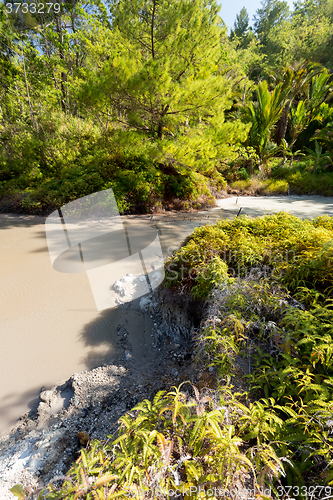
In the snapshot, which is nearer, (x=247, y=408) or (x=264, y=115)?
(x=247, y=408)

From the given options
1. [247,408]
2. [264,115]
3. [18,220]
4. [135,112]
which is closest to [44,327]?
[247,408]

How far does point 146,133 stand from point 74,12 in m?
10.7

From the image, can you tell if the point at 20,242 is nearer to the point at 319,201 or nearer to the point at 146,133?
the point at 146,133

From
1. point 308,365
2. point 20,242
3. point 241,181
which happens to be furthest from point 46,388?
point 241,181

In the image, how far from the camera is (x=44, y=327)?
131 inches

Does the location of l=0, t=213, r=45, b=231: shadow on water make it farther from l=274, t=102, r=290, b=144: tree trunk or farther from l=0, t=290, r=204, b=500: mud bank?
l=274, t=102, r=290, b=144: tree trunk

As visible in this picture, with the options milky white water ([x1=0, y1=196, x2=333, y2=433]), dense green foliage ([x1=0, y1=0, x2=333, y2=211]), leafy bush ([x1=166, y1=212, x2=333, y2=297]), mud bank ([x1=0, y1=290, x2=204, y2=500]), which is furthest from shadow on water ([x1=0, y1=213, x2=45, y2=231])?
leafy bush ([x1=166, y1=212, x2=333, y2=297])

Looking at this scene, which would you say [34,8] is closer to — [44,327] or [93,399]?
[44,327]

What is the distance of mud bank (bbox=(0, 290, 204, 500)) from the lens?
171cm

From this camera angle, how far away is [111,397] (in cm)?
222

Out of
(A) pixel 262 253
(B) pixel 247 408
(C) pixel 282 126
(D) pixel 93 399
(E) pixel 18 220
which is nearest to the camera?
(B) pixel 247 408

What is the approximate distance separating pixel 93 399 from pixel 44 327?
156cm

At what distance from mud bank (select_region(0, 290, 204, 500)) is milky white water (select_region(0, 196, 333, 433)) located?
0.17 meters

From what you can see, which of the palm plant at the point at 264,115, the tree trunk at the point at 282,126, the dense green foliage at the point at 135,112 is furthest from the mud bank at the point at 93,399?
the tree trunk at the point at 282,126
